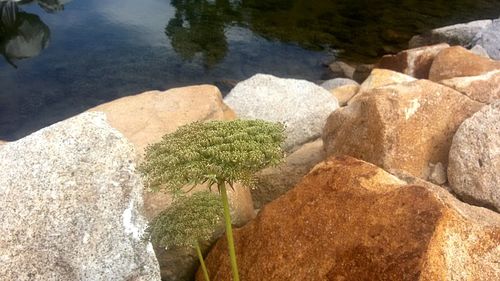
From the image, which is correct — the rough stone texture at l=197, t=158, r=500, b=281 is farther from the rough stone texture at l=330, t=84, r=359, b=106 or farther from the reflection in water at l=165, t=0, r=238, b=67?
the reflection in water at l=165, t=0, r=238, b=67

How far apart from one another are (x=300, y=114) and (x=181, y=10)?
15.4 meters

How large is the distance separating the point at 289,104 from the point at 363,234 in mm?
6020

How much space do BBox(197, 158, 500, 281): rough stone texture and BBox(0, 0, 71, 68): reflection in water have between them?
16232mm

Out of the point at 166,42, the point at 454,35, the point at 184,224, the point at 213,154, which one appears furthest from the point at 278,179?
the point at 454,35

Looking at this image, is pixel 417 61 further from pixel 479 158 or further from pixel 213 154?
pixel 213 154

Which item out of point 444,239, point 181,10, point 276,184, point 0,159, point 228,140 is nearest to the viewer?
point 228,140

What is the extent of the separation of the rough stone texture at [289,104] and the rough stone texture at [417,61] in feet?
15.5

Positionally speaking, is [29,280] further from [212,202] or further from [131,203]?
[212,202]

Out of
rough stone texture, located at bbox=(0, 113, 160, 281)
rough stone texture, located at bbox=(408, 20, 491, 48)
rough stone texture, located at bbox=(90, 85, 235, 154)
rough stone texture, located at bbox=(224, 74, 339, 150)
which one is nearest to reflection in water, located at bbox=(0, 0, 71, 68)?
rough stone texture, located at bbox=(224, 74, 339, 150)

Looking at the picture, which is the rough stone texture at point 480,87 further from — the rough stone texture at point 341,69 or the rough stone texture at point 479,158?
the rough stone texture at point 341,69

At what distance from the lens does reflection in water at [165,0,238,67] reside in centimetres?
2111

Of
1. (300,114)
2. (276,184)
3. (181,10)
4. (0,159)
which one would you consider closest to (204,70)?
(181,10)

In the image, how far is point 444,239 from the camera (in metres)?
5.63

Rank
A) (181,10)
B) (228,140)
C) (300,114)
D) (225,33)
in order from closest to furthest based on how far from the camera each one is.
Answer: (228,140) < (300,114) < (225,33) < (181,10)
